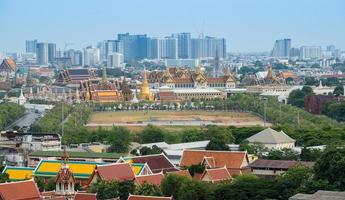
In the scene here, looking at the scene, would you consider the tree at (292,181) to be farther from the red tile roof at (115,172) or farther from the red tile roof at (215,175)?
the red tile roof at (115,172)

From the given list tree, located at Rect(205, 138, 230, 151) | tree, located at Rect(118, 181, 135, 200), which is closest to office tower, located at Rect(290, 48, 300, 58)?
tree, located at Rect(205, 138, 230, 151)

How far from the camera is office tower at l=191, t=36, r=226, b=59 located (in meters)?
160

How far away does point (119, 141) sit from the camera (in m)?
35.1

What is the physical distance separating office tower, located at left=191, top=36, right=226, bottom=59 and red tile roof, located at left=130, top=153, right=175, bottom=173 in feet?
428

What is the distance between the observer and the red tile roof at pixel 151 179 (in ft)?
82.7

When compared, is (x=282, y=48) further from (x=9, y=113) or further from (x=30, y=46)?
(x=9, y=113)

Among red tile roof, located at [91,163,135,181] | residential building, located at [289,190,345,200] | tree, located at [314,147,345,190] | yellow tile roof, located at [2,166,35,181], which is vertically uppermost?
tree, located at [314,147,345,190]

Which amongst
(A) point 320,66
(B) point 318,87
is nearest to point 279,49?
(A) point 320,66

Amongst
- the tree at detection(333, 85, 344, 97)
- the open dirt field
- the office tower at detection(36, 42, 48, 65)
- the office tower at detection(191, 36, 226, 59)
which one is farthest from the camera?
the office tower at detection(191, 36, 226, 59)

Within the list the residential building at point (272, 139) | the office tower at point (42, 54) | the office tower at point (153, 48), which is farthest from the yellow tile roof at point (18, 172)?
the office tower at point (153, 48)

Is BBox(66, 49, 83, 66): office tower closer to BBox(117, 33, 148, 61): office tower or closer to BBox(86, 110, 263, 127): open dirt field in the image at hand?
BBox(117, 33, 148, 61): office tower

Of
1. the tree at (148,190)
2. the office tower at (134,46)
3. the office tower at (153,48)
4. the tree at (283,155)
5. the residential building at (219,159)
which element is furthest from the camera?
the office tower at (134,46)

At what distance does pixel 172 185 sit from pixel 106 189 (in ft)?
4.48

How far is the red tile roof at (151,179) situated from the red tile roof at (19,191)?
2524 mm
